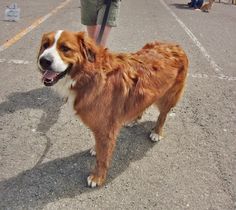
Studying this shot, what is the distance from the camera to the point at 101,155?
11.1 ft

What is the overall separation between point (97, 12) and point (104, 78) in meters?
1.82

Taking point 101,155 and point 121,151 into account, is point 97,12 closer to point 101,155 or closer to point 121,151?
point 121,151

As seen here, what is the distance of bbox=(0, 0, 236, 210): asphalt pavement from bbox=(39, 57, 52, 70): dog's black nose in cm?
120

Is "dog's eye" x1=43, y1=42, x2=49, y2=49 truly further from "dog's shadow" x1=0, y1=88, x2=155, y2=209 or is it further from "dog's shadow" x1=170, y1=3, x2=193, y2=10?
"dog's shadow" x1=170, y1=3, x2=193, y2=10

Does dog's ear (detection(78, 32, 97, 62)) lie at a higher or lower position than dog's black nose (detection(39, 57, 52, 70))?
higher

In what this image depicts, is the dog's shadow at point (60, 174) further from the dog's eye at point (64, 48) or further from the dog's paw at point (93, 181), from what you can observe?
the dog's eye at point (64, 48)

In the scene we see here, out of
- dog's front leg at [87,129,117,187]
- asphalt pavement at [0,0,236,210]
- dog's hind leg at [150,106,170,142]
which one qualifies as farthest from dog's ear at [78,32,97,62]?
dog's hind leg at [150,106,170,142]

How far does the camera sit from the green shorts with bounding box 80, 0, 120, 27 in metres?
4.50

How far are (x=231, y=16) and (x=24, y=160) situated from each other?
11500 mm

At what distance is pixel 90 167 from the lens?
145 inches

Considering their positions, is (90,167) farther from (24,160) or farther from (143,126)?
(143,126)

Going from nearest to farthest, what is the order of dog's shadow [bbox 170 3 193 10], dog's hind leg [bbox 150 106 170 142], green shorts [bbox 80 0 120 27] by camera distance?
1. dog's hind leg [bbox 150 106 170 142]
2. green shorts [bbox 80 0 120 27]
3. dog's shadow [bbox 170 3 193 10]

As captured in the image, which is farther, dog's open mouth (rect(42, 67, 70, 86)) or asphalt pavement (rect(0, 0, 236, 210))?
asphalt pavement (rect(0, 0, 236, 210))

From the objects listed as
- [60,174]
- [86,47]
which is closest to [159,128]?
[60,174]
